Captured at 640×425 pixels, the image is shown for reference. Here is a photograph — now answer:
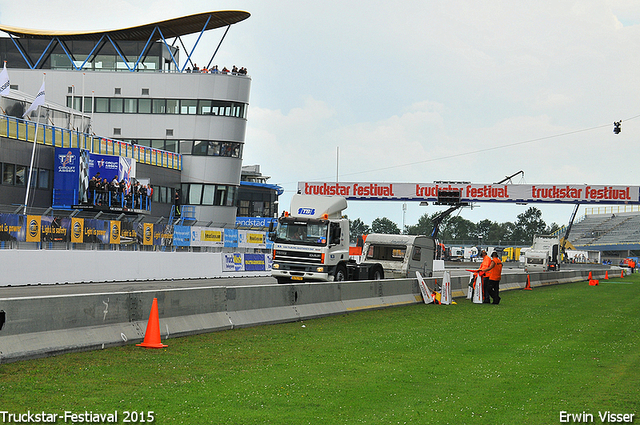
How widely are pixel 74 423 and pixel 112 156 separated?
41880 millimetres

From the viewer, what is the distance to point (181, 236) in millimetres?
39094

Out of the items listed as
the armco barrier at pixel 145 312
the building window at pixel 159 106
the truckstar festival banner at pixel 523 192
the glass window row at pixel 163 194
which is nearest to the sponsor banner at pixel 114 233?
the armco barrier at pixel 145 312

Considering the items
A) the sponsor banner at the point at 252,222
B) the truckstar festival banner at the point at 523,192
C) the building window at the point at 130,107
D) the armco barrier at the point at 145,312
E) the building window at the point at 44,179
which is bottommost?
the armco barrier at the point at 145,312

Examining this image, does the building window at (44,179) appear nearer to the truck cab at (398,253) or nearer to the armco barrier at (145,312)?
the truck cab at (398,253)

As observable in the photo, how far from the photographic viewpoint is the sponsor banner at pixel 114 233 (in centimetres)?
3334

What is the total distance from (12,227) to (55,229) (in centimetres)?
294

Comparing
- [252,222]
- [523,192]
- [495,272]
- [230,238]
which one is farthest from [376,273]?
[252,222]

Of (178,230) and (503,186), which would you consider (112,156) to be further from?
(503,186)

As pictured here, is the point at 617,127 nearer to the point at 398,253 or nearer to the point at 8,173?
the point at 398,253

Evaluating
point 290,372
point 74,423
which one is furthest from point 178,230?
point 74,423

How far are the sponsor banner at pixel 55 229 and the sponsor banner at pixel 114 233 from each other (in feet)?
9.93

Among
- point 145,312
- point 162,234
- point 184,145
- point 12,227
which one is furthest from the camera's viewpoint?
point 184,145

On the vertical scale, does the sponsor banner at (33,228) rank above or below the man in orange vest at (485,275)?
above

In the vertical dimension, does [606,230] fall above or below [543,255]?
above
